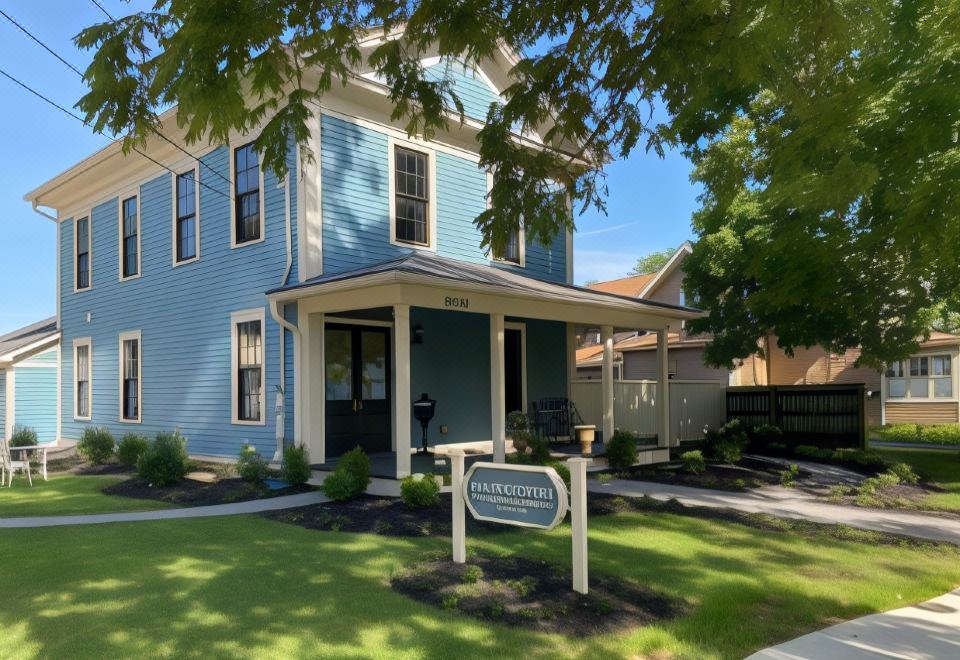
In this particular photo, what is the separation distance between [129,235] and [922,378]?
2644 cm

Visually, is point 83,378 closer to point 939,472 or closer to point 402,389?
point 402,389

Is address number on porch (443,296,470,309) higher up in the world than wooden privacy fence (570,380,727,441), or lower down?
higher up

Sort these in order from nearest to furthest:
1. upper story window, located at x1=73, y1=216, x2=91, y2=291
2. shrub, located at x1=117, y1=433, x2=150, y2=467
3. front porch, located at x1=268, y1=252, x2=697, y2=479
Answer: front porch, located at x1=268, y1=252, x2=697, y2=479
shrub, located at x1=117, y1=433, x2=150, y2=467
upper story window, located at x1=73, y1=216, x2=91, y2=291

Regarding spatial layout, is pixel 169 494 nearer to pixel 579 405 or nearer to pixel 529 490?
pixel 529 490

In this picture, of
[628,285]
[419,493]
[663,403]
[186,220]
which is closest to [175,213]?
[186,220]

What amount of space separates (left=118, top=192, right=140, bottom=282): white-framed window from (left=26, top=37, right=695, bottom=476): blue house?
0.16 ft

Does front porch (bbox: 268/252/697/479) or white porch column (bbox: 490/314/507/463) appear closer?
front porch (bbox: 268/252/697/479)

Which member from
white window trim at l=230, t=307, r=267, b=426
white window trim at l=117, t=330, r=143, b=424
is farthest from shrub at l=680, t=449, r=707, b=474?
white window trim at l=117, t=330, r=143, b=424

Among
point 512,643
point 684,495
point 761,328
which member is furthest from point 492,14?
point 761,328

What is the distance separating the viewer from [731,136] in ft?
48.8

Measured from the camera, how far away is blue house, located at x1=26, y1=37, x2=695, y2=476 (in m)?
12.1

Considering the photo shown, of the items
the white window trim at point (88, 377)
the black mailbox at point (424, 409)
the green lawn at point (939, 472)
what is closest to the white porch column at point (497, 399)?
the black mailbox at point (424, 409)

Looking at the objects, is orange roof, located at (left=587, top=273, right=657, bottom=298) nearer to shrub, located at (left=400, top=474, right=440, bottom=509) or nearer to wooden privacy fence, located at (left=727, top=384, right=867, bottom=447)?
wooden privacy fence, located at (left=727, top=384, right=867, bottom=447)

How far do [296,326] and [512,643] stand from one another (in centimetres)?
827
